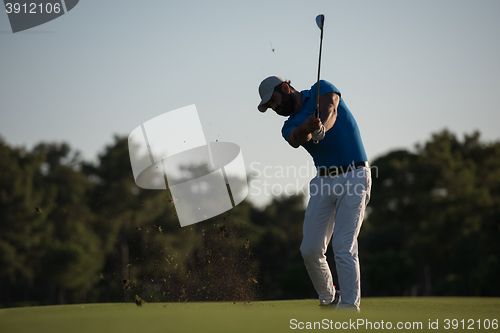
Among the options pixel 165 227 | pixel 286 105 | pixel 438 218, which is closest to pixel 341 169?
pixel 286 105

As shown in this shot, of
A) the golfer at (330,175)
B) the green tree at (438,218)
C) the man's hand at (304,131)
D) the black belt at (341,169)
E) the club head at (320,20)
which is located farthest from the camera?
the green tree at (438,218)

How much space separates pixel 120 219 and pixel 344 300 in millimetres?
34655

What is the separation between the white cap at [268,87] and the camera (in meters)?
5.09

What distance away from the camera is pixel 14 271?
34.1 m

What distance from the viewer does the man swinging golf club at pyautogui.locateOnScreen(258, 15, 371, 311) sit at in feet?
15.4

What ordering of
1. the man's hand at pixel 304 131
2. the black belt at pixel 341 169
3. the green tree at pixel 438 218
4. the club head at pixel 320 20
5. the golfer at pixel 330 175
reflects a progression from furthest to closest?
the green tree at pixel 438 218
the club head at pixel 320 20
the black belt at pixel 341 169
the golfer at pixel 330 175
the man's hand at pixel 304 131

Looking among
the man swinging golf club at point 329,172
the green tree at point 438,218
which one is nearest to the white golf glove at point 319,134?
the man swinging golf club at point 329,172

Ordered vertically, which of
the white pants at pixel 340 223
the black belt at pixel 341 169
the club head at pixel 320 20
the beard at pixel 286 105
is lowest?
the white pants at pixel 340 223

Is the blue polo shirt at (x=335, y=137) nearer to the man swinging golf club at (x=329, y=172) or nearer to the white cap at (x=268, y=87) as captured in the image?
the man swinging golf club at (x=329, y=172)

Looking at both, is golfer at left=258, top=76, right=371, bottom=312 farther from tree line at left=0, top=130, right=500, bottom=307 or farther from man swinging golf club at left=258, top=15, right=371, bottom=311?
tree line at left=0, top=130, right=500, bottom=307

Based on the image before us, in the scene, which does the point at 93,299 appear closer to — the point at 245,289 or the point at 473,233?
the point at 473,233

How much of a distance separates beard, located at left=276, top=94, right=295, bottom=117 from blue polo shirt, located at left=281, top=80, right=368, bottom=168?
113 millimetres

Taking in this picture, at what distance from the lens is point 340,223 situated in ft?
15.7

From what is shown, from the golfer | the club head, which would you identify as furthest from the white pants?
the club head
